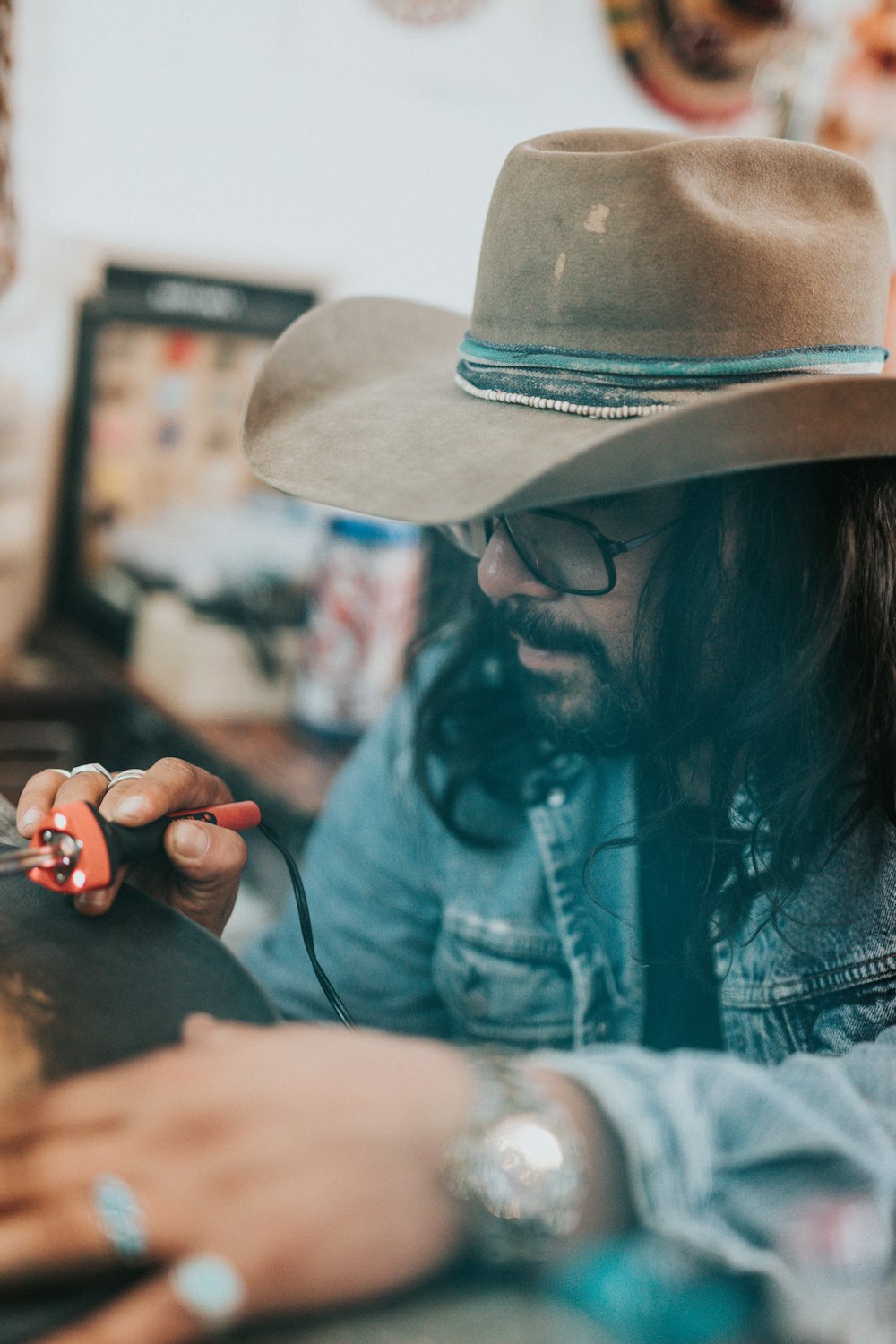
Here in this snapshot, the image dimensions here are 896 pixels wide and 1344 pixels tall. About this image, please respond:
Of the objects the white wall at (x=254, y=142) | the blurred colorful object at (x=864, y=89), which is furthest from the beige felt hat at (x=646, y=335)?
the white wall at (x=254, y=142)

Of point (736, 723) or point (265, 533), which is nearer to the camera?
point (736, 723)

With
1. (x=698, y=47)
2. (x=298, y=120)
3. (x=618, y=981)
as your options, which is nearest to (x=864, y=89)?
(x=698, y=47)

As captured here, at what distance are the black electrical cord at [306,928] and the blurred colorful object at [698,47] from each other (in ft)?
7.41

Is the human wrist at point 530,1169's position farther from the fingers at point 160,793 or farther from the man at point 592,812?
the fingers at point 160,793

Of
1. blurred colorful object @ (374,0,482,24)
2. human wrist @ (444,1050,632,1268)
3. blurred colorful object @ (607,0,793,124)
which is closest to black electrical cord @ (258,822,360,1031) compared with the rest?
human wrist @ (444,1050,632,1268)

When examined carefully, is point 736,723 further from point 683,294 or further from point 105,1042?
point 105,1042

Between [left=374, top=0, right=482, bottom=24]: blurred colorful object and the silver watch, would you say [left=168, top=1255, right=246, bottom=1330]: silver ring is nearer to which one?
the silver watch

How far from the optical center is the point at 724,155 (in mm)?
837

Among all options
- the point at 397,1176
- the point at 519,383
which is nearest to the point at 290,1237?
the point at 397,1176

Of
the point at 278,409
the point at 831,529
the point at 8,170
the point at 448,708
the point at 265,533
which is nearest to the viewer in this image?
the point at 831,529

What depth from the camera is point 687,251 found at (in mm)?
795

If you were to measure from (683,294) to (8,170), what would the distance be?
1463mm

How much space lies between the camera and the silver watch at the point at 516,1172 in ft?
1.77

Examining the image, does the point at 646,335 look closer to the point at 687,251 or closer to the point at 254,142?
the point at 687,251
